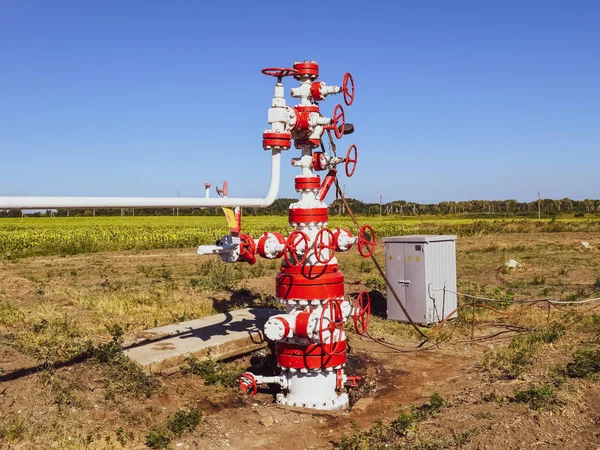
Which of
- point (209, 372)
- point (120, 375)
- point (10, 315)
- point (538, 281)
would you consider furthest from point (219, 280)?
point (538, 281)

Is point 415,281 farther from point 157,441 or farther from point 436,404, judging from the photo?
point 157,441

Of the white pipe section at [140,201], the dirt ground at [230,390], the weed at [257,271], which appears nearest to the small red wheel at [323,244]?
the white pipe section at [140,201]

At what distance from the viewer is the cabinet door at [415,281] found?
13727mm

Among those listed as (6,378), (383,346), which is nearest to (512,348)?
(383,346)

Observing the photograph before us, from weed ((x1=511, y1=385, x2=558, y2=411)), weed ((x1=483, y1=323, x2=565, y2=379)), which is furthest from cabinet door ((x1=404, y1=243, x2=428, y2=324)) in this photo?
weed ((x1=511, y1=385, x2=558, y2=411))

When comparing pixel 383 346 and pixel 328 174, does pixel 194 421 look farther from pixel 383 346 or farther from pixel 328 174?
pixel 383 346

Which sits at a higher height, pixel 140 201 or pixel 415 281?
pixel 140 201

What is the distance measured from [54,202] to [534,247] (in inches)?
1127

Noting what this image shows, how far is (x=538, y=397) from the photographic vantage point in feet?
24.6

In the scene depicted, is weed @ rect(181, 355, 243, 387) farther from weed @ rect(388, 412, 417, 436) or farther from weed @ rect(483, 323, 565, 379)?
weed @ rect(483, 323, 565, 379)

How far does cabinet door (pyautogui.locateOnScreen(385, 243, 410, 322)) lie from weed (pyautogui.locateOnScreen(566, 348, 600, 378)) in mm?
5097

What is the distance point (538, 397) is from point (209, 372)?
422 centimetres

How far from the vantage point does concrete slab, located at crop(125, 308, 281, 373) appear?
28.7ft

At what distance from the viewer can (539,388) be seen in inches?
312
